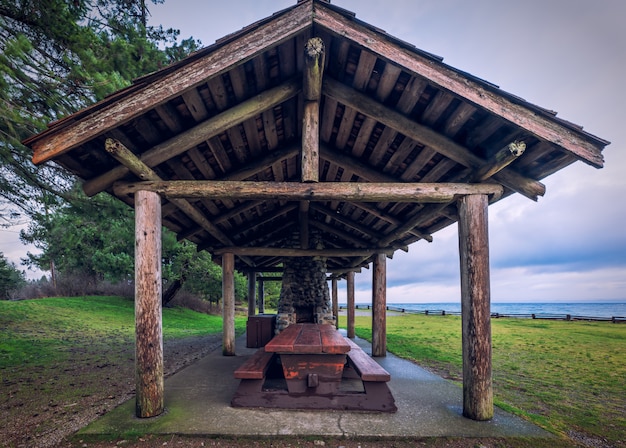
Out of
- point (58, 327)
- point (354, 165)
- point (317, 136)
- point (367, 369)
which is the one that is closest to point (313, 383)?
point (367, 369)

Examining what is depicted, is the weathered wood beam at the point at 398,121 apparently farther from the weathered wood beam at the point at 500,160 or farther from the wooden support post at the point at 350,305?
the wooden support post at the point at 350,305

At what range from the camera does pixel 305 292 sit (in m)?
10.0

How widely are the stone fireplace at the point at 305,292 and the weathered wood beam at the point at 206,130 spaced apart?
657 centimetres

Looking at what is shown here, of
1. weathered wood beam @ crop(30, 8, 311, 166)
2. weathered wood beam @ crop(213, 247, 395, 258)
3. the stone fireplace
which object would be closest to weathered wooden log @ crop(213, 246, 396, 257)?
weathered wood beam @ crop(213, 247, 395, 258)

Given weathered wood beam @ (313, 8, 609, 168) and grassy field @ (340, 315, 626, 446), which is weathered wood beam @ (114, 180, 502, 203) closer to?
weathered wood beam @ (313, 8, 609, 168)

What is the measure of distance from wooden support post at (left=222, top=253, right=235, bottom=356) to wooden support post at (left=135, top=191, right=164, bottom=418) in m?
4.14

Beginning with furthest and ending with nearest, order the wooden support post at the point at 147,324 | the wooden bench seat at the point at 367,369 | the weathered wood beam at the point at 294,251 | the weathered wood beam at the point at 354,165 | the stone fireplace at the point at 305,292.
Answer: the stone fireplace at the point at 305,292, the weathered wood beam at the point at 294,251, the weathered wood beam at the point at 354,165, the wooden bench seat at the point at 367,369, the wooden support post at the point at 147,324

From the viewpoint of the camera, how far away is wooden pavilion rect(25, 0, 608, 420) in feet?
11.2

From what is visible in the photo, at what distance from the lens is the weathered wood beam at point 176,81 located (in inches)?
131

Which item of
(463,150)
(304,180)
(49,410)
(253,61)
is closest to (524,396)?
(463,150)

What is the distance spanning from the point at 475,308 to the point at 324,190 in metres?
2.36

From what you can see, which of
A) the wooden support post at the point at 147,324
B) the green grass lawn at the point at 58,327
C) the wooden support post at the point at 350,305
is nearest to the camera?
the wooden support post at the point at 147,324

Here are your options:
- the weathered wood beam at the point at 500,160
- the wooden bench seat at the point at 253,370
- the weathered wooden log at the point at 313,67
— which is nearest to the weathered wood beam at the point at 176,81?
→ the weathered wooden log at the point at 313,67

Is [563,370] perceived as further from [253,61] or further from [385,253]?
[253,61]
